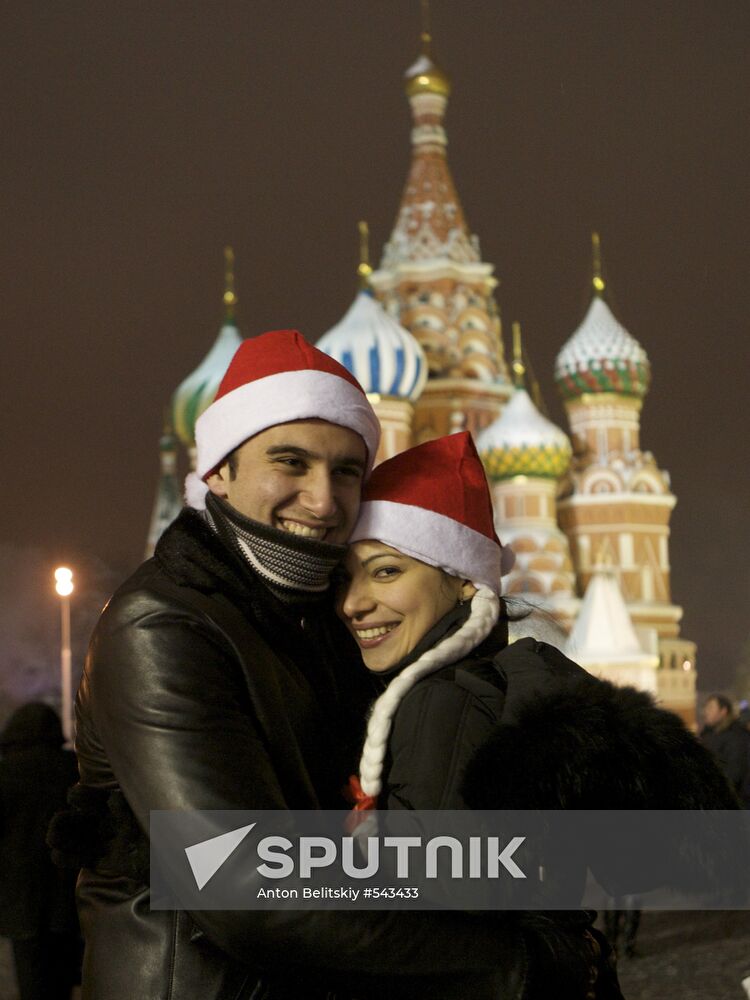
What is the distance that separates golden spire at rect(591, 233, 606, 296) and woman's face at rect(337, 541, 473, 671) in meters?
28.5

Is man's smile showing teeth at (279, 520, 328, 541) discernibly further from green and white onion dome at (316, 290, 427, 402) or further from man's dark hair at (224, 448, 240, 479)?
green and white onion dome at (316, 290, 427, 402)

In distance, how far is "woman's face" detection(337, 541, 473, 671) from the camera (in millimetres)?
2166

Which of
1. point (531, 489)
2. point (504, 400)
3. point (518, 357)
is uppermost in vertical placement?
point (518, 357)

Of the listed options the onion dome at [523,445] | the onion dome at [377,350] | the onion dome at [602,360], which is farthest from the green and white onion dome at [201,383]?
the onion dome at [602,360]

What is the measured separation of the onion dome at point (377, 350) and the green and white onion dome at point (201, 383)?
2498 millimetres

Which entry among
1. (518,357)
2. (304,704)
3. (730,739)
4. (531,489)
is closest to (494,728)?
(304,704)

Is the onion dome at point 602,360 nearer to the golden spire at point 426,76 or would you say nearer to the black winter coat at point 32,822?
the golden spire at point 426,76

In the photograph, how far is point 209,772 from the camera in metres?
1.64

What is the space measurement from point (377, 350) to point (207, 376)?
13.2 feet

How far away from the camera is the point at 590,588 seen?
25062mm

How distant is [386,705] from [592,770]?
0.96 feet

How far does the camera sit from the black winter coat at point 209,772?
64.0 inches

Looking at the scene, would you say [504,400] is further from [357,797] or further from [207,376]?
[357,797]

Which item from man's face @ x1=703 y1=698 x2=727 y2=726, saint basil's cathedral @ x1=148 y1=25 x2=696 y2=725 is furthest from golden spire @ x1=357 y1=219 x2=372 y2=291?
man's face @ x1=703 y1=698 x2=727 y2=726
